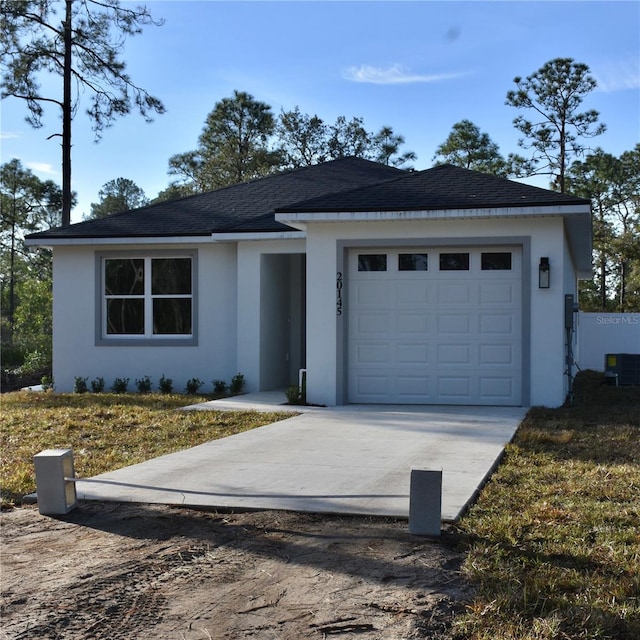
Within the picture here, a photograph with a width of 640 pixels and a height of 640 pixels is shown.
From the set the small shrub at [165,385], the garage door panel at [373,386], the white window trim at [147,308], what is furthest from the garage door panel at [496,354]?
the small shrub at [165,385]

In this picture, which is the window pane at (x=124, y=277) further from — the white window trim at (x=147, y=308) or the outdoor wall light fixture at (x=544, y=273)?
the outdoor wall light fixture at (x=544, y=273)

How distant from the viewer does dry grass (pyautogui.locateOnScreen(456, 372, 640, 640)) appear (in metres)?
3.67

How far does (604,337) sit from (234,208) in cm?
1380

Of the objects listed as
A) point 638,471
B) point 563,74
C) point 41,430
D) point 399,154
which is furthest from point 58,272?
point 399,154

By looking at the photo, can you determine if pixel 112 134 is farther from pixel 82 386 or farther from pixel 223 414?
pixel 223 414

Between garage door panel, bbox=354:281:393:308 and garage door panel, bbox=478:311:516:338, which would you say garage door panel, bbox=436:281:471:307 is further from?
garage door panel, bbox=354:281:393:308

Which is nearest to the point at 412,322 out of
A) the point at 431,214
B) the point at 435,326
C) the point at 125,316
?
the point at 435,326

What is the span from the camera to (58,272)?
15.7 meters

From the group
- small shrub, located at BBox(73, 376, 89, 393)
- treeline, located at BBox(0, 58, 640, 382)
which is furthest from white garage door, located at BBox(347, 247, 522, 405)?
treeline, located at BBox(0, 58, 640, 382)

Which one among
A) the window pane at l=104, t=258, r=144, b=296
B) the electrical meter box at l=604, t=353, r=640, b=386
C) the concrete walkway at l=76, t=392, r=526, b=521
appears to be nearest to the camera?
the concrete walkway at l=76, t=392, r=526, b=521

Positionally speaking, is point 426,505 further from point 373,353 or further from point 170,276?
point 170,276

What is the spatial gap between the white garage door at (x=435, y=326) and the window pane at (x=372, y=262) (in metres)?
0.02

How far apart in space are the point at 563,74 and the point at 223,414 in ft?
91.6

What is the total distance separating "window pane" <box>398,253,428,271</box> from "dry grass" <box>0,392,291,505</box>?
10.2 feet
